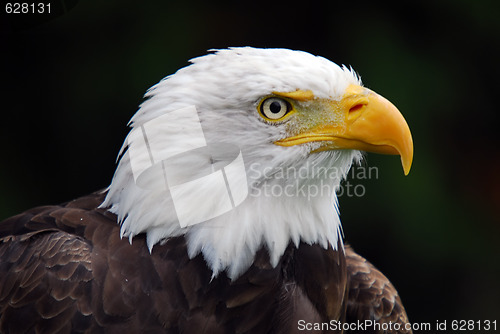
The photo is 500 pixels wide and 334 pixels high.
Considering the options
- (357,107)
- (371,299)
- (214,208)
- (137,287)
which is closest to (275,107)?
(357,107)

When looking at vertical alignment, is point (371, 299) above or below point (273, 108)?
below

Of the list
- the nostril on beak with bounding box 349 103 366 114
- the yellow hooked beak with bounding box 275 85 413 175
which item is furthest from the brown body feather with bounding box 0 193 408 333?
the nostril on beak with bounding box 349 103 366 114

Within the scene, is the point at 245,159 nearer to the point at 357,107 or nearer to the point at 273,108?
the point at 273,108

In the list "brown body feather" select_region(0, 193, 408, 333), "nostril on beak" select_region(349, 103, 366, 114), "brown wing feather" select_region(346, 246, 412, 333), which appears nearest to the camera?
"brown body feather" select_region(0, 193, 408, 333)

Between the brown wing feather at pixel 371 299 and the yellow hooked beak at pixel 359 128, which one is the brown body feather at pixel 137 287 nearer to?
the yellow hooked beak at pixel 359 128

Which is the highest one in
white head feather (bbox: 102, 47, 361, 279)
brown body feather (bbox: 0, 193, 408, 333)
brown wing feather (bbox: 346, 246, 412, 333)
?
white head feather (bbox: 102, 47, 361, 279)

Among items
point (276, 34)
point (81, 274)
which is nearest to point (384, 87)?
point (276, 34)

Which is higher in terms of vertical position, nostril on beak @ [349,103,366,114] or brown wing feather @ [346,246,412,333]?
nostril on beak @ [349,103,366,114]

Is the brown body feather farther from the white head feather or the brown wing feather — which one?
the brown wing feather
